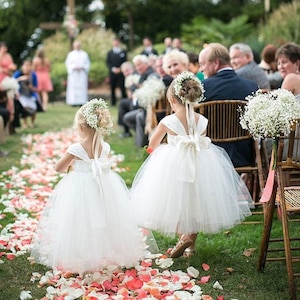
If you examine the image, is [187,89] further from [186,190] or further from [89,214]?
[89,214]

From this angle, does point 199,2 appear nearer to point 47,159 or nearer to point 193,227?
point 47,159

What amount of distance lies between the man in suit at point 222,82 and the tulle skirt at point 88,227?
5.42 ft

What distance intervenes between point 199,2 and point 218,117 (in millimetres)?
24971

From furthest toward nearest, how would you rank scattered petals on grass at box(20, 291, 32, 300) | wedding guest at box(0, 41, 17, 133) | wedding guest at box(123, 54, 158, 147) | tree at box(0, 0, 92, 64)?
tree at box(0, 0, 92, 64)
wedding guest at box(0, 41, 17, 133)
wedding guest at box(123, 54, 158, 147)
scattered petals on grass at box(20, 291, 32, 300)

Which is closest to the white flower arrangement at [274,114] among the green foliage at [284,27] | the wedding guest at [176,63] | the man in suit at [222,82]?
the man in suit at [222,82]

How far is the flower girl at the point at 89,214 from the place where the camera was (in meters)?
4.15

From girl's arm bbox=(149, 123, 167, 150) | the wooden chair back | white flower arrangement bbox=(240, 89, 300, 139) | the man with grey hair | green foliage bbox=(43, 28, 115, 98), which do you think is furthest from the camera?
green foliage bbox=(43, 28, 115, 98)

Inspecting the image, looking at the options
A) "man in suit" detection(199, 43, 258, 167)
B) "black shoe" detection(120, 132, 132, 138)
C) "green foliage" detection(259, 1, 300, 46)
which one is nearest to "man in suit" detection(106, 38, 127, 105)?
"green foliage" detection(259, 1, 300, 46)

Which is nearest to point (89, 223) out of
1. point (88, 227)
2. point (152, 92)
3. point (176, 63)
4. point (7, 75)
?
point (88, 227)

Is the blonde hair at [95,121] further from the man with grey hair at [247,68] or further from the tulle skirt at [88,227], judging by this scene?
the man with grey hair at [247,68]

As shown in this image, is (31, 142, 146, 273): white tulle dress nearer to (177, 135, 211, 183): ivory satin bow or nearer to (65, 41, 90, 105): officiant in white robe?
(177, 135, 211, 183): ivory satin bow

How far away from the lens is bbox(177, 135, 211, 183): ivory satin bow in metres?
4.49

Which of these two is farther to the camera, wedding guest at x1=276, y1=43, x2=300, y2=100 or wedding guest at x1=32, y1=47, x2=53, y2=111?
wedding guest at x1=32, y1=47, x2=53, y2=111

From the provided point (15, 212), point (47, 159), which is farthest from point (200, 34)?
point (15, 212)
